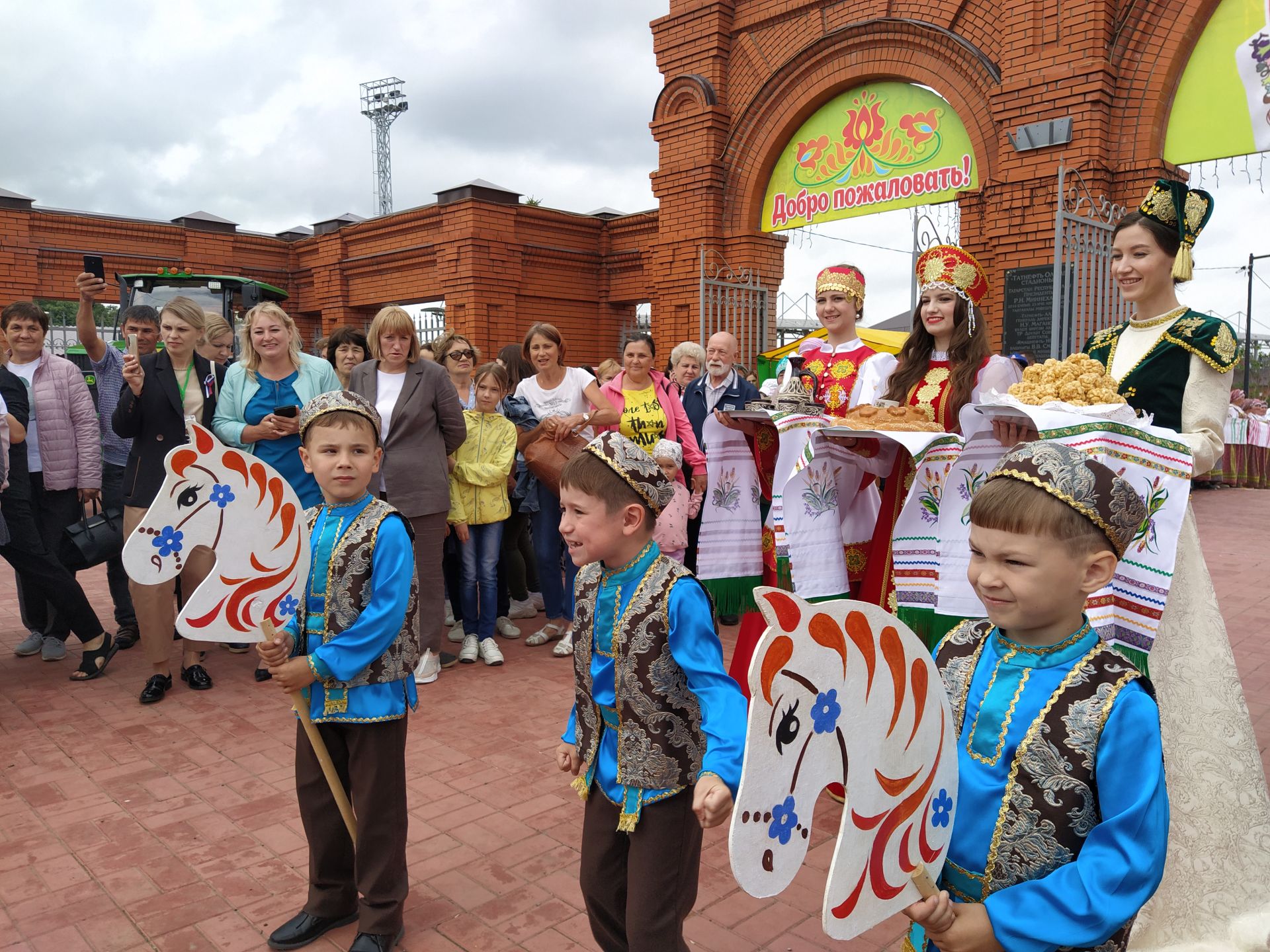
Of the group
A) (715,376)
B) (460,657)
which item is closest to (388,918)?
(460,657)

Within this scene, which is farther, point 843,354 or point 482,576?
point 482,576

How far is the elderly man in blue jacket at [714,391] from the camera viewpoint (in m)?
6.11

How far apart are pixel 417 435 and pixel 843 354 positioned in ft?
7.91

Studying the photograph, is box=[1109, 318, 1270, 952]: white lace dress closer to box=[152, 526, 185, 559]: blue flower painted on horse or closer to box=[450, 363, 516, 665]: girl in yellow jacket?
box=[152, 526, 185, 559]: blue flower painted on horse

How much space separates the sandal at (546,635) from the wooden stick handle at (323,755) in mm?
3264

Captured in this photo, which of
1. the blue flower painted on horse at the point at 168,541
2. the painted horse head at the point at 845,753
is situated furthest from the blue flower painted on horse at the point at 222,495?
the painted horse head at the point at 845,753

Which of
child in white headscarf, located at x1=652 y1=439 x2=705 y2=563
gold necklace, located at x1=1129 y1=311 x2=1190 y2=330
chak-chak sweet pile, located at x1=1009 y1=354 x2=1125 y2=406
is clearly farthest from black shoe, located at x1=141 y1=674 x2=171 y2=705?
gold necklace, located at x1=1129 y1=311 x2=1190 y2=330

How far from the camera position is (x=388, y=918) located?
2557 millimetres

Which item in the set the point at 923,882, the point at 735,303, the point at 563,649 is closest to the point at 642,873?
the point at 923,882

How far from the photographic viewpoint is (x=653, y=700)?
78.3 inches

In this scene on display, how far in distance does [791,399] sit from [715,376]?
273cm

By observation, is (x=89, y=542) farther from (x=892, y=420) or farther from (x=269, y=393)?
(x=892, y=420)

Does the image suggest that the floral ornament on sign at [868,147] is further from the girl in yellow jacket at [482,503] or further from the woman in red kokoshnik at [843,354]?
the woman in red kokoshnik at [843,354]

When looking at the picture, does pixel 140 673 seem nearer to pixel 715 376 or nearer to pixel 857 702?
pixel 715 376
